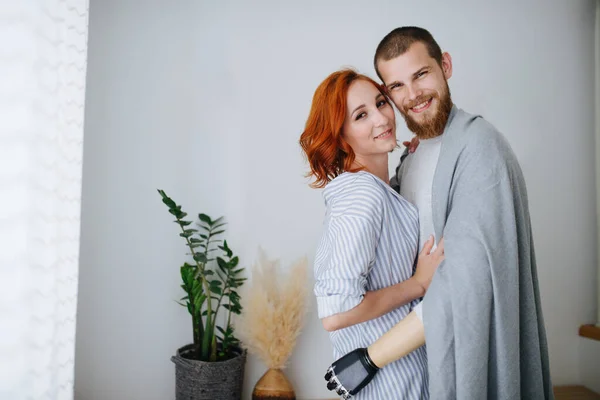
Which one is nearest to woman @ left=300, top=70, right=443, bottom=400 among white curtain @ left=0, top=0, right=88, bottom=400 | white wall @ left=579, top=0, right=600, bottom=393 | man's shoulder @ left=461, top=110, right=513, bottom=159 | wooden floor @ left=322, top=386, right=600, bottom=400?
man's shoulder @ left=461, top=110, right=513, bottom=159

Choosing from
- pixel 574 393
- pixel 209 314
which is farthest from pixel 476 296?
pixel 574 393

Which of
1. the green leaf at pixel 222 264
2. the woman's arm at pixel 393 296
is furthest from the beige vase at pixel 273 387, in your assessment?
the woman's arm at pixel 393 296

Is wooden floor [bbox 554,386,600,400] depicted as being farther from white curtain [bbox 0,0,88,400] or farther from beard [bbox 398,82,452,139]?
white curtain [bbox 0,0,88,400]

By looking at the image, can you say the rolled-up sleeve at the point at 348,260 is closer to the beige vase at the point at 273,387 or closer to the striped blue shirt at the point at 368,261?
the striped blue shirt at the point at 368,261

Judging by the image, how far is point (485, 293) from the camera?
117cm

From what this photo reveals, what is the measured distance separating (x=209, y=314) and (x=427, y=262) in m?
1.17

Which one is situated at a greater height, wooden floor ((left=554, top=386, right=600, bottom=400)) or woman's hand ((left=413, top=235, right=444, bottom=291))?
woman's hand ((left=413, top=235, right=444, bottom=291))

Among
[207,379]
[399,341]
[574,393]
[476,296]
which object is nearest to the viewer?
[476,296]

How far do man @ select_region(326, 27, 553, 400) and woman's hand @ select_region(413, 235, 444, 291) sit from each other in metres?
0.05

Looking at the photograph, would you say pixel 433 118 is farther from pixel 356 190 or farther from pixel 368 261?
pixel 368 261

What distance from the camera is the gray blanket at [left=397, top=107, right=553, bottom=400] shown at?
1.17 meters

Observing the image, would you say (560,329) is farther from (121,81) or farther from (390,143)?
(121,81)

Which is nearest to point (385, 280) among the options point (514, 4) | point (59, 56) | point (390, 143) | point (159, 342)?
point (390, 143)

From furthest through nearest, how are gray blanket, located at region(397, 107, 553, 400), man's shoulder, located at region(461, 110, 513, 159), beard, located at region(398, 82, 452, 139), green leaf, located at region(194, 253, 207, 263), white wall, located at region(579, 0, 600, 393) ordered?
white wall, located at region(579, 0, 600, 393) < green leaf, located at region(194, 253, 207, 263) < beard, located at region(398, 82, 452, 139) < man's shoulder, located at region(461, 110, 513, 159) < gray blanket, located at region(397, 107, 553, 400)
